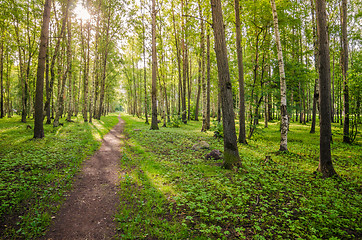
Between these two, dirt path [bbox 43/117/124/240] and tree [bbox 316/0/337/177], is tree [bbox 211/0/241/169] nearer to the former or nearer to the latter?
tree [bbox 316/0/337/177]

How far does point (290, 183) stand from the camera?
18.8ft

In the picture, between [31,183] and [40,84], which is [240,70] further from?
[40,84]

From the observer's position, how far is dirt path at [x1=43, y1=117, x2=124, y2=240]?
3.59 m

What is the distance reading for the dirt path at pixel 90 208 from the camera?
359 cm

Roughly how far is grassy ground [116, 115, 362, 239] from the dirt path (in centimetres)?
32

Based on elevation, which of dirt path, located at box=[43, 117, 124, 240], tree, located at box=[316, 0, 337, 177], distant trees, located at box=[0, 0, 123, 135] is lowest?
dirt path, located at box=[43, 117, 124, 240]

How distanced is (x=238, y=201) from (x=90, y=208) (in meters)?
4.03

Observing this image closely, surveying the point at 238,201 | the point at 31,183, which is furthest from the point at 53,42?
the point at 238,201

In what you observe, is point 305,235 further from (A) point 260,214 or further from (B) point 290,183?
(B) point 290,183

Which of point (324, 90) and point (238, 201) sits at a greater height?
point (324, 90)

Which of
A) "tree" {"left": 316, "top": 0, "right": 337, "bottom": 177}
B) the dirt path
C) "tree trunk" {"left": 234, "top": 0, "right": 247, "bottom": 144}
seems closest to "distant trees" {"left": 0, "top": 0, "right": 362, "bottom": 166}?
"tree trunk" {"left": 234, "top": 0, "right": 247, "bottom": 144}

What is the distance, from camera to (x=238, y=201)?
454cm

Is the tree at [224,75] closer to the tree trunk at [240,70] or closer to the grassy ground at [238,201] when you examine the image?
the grassy ground at [238,201]

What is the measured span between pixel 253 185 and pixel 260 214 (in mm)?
1426
